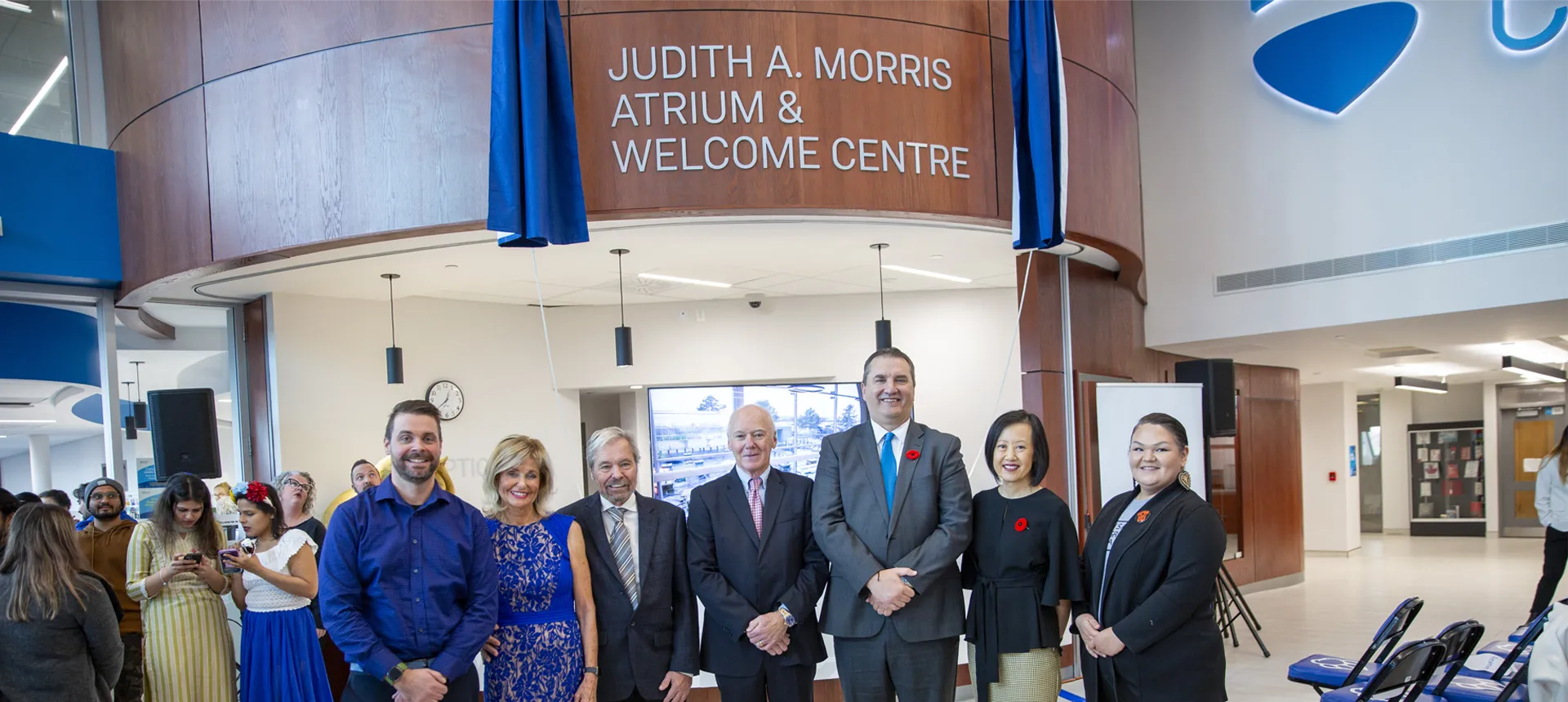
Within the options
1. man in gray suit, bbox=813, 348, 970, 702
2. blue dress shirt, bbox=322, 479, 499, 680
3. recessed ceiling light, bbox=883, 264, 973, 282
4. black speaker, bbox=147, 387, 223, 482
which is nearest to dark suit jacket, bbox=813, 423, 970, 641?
man in gray suit, bbox=813, 348, 970, 702

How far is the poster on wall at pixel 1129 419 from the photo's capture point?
273 inches

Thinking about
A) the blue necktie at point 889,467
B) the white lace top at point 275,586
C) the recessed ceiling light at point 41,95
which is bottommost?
the white lace top at point 275,586

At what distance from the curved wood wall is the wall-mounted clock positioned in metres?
2.66

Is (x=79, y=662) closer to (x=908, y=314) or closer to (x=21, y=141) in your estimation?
(x=21, y=141)

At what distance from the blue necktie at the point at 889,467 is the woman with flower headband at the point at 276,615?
2.56m

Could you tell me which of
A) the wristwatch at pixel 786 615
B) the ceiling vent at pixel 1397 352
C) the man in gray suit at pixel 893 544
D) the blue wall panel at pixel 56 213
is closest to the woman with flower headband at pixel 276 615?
the wristwatch at pixel 786 615

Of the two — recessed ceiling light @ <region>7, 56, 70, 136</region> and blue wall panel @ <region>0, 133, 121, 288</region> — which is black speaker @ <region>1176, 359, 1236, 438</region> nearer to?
blue wall panel @ <region>0, 133, 121, 288</region>

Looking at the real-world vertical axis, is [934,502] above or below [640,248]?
below

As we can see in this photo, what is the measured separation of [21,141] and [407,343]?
2950mm

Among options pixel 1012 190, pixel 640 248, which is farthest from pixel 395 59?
pixel 1012 190

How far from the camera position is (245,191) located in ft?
18.8

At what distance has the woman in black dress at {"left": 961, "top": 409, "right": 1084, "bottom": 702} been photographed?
141 inches

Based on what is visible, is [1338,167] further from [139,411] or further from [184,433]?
[139,411]

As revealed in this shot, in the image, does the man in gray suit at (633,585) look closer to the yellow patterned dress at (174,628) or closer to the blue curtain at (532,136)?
the blue curtain at (532,136)
